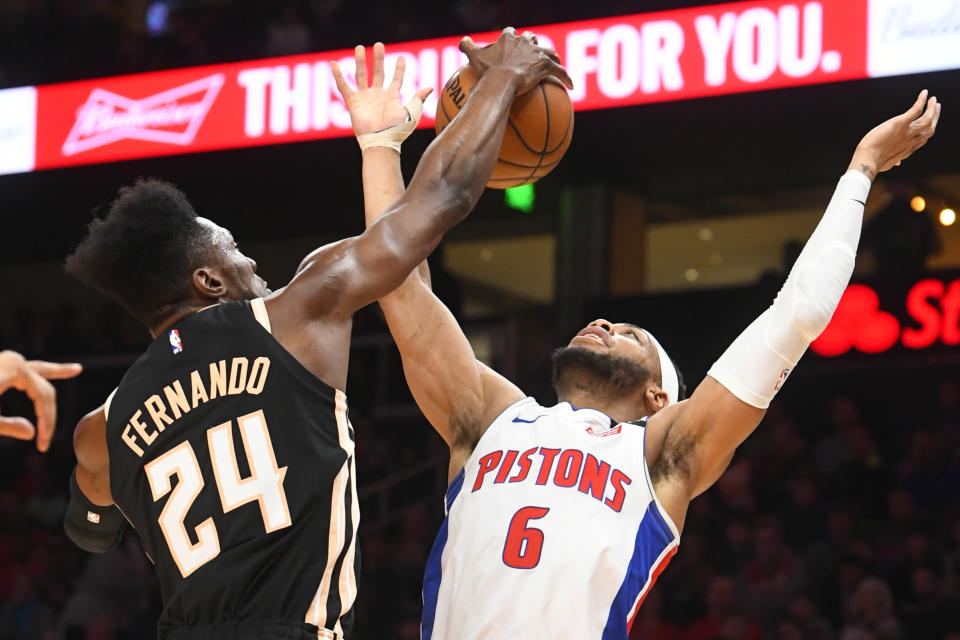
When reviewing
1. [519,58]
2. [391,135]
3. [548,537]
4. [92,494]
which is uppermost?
[519,58]

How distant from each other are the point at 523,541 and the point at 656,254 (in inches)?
389

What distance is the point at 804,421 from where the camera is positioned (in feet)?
31.8

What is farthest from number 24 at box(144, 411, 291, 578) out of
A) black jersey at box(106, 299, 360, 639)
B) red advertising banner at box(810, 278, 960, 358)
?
red advertising banner at box(810, 278, 960, 358)

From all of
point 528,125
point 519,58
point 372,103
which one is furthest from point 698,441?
point 372,103

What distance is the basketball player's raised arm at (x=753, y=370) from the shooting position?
139 inches

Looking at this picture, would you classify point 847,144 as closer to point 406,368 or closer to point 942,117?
point 942,117

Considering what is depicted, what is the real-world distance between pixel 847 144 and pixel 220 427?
8215 millimetres

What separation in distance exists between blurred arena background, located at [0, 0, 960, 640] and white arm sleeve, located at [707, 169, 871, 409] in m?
4.30

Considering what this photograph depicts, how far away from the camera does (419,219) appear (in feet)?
9.58

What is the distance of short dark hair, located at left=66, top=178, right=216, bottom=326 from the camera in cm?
300

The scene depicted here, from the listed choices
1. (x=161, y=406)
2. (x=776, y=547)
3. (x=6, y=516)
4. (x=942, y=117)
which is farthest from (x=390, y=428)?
(x=161, y=406)

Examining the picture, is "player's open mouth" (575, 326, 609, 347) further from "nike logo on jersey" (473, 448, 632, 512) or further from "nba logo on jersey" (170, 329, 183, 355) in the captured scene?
"nba logo on jersey" (170, 329, 183, 355)

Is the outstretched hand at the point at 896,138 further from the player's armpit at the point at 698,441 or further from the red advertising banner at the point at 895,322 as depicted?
the red advertising banner at the point at 895,322

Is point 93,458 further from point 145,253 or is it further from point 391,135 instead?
point 391,135
